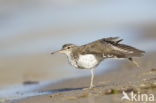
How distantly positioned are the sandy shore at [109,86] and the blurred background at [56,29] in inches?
47.3

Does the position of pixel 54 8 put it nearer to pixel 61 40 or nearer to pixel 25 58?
pixel 61 40

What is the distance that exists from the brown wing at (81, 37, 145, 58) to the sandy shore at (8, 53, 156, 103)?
570mm

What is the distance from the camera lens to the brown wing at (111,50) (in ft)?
38.5

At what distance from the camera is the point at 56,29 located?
70.6ft

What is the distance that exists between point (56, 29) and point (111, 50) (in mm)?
9917

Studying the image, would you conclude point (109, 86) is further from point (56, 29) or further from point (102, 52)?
point (56, 29)

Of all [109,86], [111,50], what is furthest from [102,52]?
[109,86]

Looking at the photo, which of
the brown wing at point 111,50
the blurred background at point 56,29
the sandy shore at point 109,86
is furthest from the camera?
the blurred background at point 56,29

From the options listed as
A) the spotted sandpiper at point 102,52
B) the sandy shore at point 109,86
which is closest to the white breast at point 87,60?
the spotted sandpiper at point 102,52

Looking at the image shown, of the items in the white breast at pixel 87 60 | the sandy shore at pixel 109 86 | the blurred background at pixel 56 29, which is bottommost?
the sandy shore at pixel 109 86

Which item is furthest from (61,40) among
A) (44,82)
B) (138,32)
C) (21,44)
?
(44,82)

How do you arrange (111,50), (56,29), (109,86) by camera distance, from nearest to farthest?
(109,86) → (111,50) → (56,29)

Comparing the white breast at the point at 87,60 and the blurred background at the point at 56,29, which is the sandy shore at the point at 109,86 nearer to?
the white breast at the point at 87,60

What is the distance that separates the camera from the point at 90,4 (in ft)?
82.6
